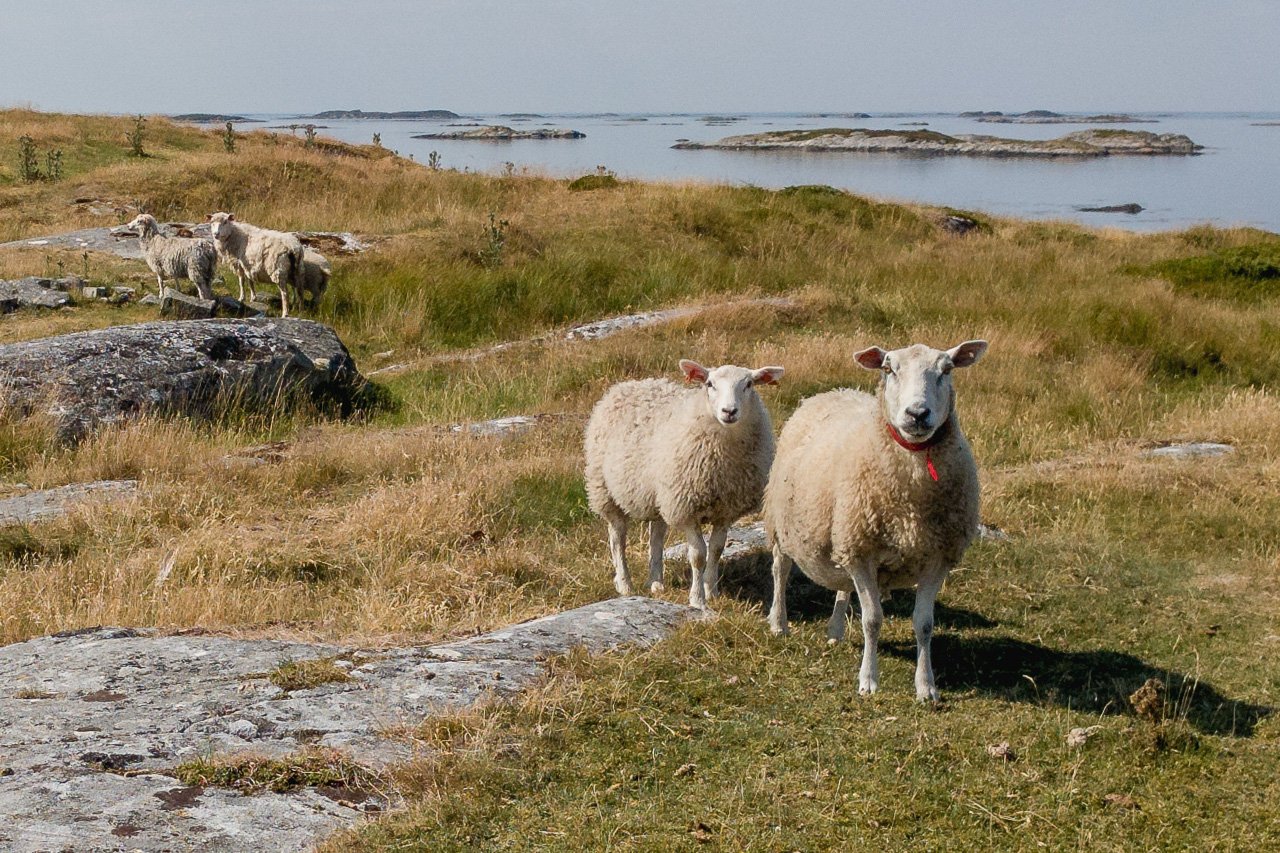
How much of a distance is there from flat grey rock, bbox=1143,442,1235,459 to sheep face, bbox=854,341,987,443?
597cm

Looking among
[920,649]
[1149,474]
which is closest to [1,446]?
[920,649]

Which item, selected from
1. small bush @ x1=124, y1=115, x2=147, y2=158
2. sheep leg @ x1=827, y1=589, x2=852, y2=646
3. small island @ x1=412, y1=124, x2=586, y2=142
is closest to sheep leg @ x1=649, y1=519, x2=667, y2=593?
sheep leg @ x1=827, y1=589, x2=852, y2=646

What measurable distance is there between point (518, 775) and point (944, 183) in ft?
238

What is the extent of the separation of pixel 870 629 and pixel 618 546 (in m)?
2.96

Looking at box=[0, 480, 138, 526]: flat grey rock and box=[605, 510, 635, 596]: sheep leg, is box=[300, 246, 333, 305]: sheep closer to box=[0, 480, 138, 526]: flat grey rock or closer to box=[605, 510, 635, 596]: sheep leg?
box=[0, 480, 138, 526]: flat grey rock

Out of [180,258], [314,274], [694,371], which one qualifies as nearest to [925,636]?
[694,371]

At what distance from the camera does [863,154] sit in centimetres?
11188

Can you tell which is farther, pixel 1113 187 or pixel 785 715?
pixel 1113 187

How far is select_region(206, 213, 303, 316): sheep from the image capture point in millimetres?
17266

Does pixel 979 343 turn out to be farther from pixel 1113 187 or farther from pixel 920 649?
pixel 1113 187

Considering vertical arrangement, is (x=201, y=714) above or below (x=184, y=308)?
below

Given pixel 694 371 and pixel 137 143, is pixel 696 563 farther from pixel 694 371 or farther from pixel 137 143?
pixel 137 143

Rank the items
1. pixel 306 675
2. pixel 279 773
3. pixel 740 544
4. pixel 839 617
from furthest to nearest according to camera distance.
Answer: pixel 740 544 → pixel 839 617 → pixel 306 675 → pixel 279 773

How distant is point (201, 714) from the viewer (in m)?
4.88
